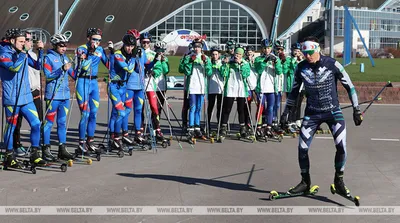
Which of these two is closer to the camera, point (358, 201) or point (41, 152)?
point (358, 201)

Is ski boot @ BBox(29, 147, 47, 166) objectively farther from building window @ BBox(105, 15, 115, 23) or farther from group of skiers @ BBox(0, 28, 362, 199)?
building window @ BBox(105, 15, 115, 23)

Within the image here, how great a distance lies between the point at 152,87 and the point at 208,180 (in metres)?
4.40

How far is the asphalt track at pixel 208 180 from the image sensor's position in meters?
8.38

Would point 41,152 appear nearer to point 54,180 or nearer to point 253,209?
point 54,180

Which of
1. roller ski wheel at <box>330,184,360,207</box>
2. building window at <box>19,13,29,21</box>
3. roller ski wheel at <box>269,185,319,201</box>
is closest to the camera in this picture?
roller ski wheel at <box>330,184,360,207</box>

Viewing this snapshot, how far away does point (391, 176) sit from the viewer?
1049 centimetres

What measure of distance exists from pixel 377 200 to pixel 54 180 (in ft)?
14.6

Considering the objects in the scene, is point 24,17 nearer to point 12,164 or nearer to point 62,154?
point 62,154

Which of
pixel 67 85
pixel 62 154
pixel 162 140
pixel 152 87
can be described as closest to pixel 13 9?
pixel 152 87

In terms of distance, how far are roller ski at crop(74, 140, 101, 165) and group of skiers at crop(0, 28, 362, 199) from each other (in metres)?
0.04

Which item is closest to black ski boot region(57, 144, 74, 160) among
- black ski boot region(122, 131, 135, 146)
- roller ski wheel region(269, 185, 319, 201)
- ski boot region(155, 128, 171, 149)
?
black ski boot region(122, 131, 135, 146)

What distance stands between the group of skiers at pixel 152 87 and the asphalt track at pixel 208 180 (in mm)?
631

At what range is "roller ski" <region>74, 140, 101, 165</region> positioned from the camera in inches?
464

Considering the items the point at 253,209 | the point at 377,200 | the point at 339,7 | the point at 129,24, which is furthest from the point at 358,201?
the point at 339,7
